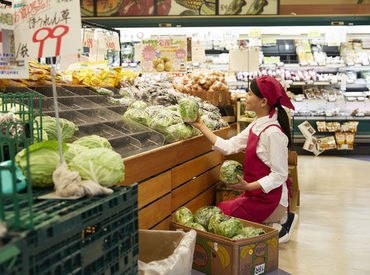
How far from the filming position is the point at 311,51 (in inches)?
364

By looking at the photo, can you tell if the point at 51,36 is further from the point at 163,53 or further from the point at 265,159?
the point at 163,53

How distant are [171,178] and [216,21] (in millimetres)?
5730

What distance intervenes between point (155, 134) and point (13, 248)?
2.30 meters

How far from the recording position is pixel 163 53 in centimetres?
654

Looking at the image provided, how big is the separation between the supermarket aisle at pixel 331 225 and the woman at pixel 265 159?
0.43 m

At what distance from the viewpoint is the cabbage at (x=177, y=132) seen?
3.45m

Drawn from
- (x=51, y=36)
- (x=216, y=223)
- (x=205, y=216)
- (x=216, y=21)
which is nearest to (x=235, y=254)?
(x=216, y=223)

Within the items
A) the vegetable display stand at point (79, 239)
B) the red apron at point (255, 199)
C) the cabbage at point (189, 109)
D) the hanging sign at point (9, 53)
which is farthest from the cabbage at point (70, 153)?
the red apron at point (255, 199)

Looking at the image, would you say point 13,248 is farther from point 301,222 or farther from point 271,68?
point 271,68

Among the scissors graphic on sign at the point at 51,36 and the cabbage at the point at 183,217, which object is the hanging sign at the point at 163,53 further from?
the scissors graphic on sign at the point at 51,36

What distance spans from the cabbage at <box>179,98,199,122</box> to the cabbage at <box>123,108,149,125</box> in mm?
336

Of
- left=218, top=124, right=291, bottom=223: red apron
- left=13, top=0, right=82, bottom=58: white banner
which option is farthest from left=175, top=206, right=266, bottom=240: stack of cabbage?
left=13, top=0, right=82, bottom=58: white banner

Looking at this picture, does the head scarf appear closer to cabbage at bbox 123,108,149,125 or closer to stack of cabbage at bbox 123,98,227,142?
stack of cabbage at bbox 123,98,227,142

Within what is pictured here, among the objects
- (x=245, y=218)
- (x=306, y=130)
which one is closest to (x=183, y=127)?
(x=245, y=218)
